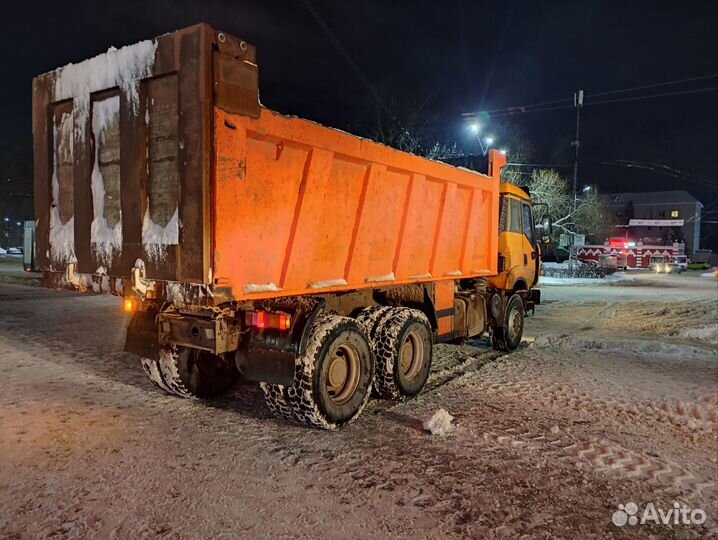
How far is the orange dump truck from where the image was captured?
4156mm

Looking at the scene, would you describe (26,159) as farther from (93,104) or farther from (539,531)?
(539,531)

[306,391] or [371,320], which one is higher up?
[371,320]

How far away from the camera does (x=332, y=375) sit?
531 centimetres

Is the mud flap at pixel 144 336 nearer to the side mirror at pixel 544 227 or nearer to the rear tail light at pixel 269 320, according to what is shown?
the rear tail light at pixel 269 320

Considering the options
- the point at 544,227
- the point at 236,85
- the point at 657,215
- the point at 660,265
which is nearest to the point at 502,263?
the point at 544,227

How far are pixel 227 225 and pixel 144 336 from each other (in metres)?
2.05

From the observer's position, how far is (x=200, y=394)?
6.08 metres

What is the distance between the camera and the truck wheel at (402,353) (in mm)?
6086

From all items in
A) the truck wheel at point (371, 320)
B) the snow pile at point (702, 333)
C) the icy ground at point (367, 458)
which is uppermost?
the truck wheel at point (371, 320)

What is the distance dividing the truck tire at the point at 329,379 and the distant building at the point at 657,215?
85.8 meters

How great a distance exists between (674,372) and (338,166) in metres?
6.37

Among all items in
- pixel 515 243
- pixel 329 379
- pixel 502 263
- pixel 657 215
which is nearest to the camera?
pixel 329 379

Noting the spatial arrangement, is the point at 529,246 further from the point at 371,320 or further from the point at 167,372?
the point at 167,372

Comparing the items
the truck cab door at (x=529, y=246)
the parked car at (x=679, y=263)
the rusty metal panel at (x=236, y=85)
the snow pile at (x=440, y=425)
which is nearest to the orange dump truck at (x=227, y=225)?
the rusty metal panel at (x=236, y=85)
